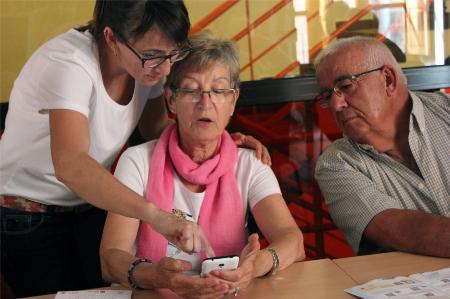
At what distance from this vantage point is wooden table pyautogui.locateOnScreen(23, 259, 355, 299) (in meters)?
1.49

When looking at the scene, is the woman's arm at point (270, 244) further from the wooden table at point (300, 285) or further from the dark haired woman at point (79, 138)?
the dark haired woman at point (79, 138)

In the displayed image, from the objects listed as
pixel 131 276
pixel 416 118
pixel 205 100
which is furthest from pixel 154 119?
pixel 416 118

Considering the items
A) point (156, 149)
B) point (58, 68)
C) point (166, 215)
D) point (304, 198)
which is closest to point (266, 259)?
point (166, 215)

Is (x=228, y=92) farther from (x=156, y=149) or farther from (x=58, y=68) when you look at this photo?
(x=58, y=68)

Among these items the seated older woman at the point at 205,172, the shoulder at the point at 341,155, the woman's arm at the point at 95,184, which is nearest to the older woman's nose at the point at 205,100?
the seated older woman at the point at 205,172

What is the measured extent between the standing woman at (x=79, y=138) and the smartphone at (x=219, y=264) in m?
0.06

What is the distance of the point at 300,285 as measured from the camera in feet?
5.08

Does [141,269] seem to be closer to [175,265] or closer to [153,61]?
[175,265]

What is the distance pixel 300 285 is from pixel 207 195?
1.80 feet

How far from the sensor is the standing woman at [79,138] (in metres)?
1.58

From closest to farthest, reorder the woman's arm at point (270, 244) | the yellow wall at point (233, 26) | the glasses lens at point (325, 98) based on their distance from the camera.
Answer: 1. the woman's arm at point (270, 244)
2. the glasses lens at point (325, 98)
3. the yellow wall at point (233, 26)

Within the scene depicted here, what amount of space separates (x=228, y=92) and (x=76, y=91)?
0.56 metres

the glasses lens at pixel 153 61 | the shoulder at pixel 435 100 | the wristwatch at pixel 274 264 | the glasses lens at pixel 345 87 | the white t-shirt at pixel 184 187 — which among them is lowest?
the wristwatch at pixel 274 264

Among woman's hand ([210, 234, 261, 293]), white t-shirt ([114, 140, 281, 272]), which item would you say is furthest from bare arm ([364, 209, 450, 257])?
woman's hand ([210, 234, 261, 293])
